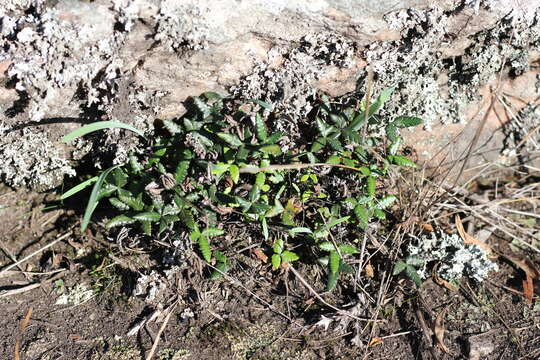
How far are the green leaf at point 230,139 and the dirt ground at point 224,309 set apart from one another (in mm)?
594

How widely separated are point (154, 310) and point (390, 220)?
4.66 feet

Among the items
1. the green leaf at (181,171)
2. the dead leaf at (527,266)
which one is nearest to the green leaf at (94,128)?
the green leaf at (181,171)

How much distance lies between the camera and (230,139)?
2678 millimetres

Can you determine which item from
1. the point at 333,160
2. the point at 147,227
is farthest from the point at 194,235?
the point at 333,160

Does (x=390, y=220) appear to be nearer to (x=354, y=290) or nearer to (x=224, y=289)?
(x=354, y=290)

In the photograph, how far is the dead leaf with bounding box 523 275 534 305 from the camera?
2912 mm

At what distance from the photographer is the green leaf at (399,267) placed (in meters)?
2.72

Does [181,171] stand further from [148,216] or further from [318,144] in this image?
[318,144]

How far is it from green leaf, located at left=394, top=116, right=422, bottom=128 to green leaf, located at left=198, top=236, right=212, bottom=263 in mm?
1222

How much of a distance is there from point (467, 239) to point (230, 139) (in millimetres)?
1546

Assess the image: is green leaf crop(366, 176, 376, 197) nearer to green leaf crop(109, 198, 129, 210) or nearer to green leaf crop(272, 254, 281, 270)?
green leaf crop(272, 254, 281, 270)

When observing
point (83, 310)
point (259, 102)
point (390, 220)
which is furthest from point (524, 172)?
point (83, 310)

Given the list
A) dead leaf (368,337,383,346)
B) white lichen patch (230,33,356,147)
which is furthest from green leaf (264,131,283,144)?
dead leaf (368,337,383,346)

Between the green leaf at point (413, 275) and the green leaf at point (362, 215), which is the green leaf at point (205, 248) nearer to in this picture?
the green leaf at point (362, 215)
